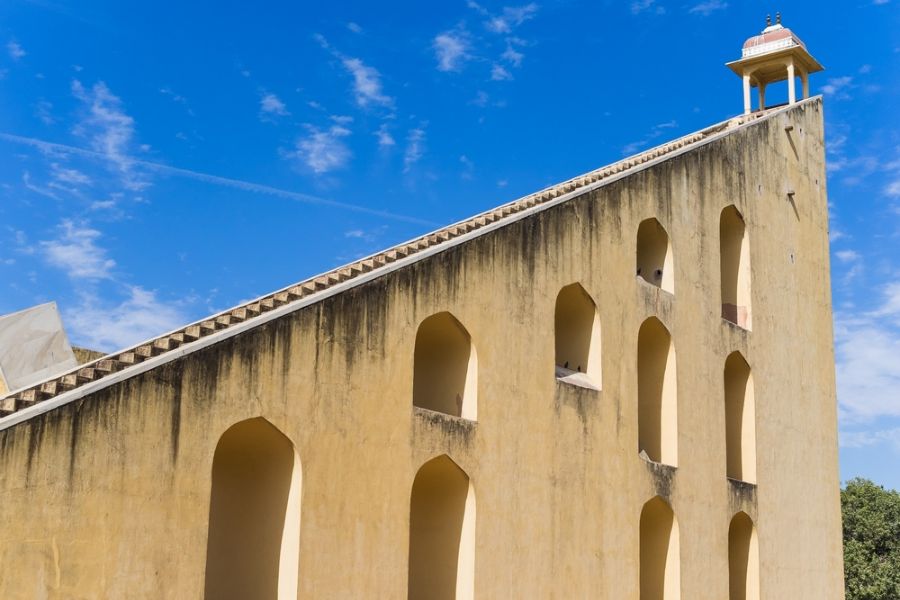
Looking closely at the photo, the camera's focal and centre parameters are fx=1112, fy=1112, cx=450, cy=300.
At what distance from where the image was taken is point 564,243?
11.8 metres

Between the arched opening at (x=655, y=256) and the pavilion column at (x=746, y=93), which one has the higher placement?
the pavilion column at (x=746, y=93)

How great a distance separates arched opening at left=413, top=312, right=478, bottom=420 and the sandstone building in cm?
3

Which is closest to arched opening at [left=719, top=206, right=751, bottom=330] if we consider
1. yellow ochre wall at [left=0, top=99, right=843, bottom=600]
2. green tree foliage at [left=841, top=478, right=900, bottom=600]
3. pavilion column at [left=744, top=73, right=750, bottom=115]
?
yellow ochre wall at [left=0, top=99, right=843, bottom=600]

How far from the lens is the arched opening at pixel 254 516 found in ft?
28.1

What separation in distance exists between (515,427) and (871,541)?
817 inches

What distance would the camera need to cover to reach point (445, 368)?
1073 cm

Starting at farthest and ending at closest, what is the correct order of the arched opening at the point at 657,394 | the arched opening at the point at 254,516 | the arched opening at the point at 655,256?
the arched opening at the point at 655,256
the arched opening at the point at 657,394
the arched opening at the point at 254,516

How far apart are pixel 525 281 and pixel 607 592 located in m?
3.39

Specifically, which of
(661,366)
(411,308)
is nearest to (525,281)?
(411,308)

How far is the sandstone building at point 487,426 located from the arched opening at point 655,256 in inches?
1.1

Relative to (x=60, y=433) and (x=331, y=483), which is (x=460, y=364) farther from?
(x=60, y=433)

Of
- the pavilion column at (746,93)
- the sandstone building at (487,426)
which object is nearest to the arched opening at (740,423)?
the sandstone building at (487,426)

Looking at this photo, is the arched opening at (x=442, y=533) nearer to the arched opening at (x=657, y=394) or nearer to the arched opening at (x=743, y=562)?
the arched opening at (x=657, y=394)

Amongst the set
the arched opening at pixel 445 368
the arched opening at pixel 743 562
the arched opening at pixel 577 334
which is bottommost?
the arched opening at pixel 743 562
